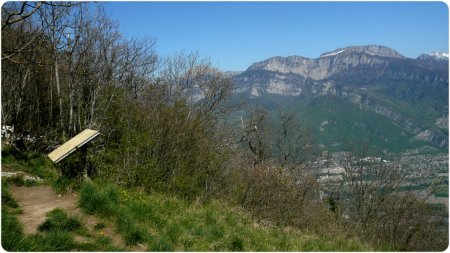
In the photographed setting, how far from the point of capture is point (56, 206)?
910 cm

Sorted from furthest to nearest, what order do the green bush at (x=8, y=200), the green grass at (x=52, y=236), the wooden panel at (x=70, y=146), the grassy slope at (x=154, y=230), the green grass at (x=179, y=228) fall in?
the wooden panel at (x=70, y=146), the green bush at (x=8, y=200), the green grass at (x=179, y=228), the grassy slope at (x=154, y=230), the green grass at (x=52, y=236)

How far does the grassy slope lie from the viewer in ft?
23.9

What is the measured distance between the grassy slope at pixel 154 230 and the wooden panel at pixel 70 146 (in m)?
1.14

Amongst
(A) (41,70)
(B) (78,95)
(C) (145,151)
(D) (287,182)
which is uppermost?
(A) (41,70)

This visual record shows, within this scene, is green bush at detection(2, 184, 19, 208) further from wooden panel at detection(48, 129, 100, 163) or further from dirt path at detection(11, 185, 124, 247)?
wooden panel at detection(48, 129, 100, 163)

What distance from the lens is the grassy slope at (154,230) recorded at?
728 cm

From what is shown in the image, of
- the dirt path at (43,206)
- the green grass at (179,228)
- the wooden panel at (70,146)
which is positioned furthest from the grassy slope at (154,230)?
the wooden panel at (70,146)

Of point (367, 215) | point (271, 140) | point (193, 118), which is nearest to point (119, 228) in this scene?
point (193, 118)

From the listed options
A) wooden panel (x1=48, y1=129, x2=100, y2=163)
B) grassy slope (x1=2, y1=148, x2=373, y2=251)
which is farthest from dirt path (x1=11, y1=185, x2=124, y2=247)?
wooden panel (x1=48, y1=129, x2=100, y2=163)

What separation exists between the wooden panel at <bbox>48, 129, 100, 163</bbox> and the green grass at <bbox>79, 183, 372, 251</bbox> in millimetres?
1272

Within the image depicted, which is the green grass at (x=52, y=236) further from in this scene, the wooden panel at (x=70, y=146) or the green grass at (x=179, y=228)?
the wooden panel at (x=70, y=146)

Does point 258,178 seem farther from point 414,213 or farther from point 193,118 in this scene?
point 414,213

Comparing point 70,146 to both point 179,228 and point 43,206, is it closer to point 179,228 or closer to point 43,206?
point 43,206

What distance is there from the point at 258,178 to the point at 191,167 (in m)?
5.57
